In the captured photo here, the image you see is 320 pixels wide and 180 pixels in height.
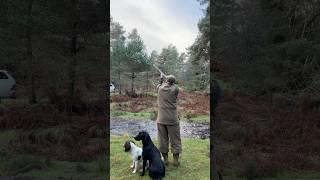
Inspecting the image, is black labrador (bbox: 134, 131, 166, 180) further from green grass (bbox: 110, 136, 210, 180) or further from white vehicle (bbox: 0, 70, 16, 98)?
white vehicle (bbox: 0, 70, 16, 98)

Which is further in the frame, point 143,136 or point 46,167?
point 46,167

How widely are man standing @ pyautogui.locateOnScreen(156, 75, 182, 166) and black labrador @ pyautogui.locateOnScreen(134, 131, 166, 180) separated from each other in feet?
1.08

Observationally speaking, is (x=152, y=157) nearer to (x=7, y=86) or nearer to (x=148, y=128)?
(x=148, y=128)

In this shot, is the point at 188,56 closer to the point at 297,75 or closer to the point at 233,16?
the point at 233,16

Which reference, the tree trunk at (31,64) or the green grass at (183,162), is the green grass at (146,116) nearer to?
the green grass at (183,162)

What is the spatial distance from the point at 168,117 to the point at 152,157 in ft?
1.92

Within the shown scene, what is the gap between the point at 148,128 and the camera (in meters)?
6.53

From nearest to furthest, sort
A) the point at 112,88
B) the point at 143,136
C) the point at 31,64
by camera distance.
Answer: the point at 143,136 → the point at 112,88 → the point at 31,64

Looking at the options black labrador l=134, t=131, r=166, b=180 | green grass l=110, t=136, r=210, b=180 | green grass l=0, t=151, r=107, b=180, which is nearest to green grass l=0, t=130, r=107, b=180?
green grass l=0, t=151, r=107, b=180

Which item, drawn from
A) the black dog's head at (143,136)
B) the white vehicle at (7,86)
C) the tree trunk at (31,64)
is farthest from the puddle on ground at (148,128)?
the white vehicle at (7,86)

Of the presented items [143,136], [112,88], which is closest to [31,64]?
[112,88]

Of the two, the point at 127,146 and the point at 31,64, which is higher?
the point at 31,64

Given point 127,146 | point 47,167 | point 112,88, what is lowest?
point 47,167

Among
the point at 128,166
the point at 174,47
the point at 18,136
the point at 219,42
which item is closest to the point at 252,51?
the point at 219,42
